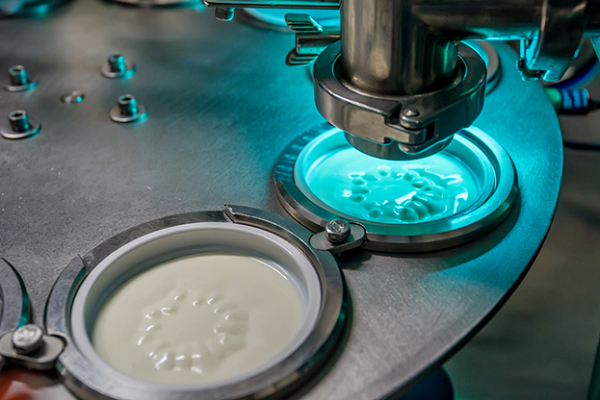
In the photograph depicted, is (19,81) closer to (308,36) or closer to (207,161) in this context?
(207,161)

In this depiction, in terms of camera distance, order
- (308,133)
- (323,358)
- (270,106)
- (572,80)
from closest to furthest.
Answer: (323,358)
(308,133)
(270,106)
(572,80)

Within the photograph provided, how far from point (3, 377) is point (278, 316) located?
28 centimetres

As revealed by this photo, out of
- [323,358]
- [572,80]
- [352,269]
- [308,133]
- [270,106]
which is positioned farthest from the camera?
[572,80]

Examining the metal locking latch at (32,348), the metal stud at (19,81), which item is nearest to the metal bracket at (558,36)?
the metal locking latch at (32,348)

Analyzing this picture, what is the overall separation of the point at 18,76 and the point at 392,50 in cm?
76

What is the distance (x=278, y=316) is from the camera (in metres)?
0.64

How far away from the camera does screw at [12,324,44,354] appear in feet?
1.85

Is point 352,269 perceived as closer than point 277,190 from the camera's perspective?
Yes

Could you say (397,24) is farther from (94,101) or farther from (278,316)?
(94,101)

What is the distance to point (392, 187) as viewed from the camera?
85cm

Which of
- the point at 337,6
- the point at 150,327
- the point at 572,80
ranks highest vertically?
the point at 337,6

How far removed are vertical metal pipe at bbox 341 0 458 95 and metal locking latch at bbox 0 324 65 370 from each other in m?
0.43

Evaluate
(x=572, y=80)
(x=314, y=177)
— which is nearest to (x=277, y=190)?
(x=314, y=177)

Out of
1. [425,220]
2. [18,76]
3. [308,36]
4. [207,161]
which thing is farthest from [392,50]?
[18,76]
